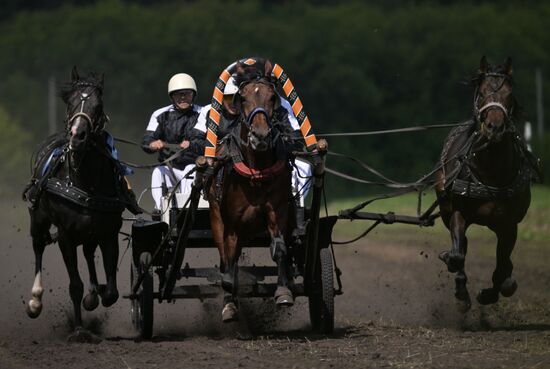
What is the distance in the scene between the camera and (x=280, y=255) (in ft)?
31.3

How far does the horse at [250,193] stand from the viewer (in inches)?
372

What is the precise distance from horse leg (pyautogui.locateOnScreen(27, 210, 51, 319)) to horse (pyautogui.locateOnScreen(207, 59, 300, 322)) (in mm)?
1975

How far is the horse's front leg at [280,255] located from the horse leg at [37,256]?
2.47 meters

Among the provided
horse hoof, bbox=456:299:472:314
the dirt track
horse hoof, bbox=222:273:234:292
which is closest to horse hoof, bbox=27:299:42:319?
the dirt track

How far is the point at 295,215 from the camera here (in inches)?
400

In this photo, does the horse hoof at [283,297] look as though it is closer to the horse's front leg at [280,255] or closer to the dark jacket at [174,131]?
the horse's front leg at [280,255]

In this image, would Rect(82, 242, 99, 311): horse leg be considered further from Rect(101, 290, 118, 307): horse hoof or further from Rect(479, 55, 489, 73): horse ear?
Rect(479, 55, 489, 73): horse ear

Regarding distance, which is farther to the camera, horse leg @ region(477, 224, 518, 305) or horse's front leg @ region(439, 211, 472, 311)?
horse leg @ region(477, 224, 518, 305)

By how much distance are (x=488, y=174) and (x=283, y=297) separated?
2389 mm

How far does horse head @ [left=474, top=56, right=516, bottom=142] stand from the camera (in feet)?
32.9

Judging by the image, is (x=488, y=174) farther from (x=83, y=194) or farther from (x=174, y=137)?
(x=83, y=194)

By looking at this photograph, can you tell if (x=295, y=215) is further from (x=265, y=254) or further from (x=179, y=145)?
(x=265, y=254)

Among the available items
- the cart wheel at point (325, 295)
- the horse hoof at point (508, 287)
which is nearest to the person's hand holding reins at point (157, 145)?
the cart wheel at point (325, 295)

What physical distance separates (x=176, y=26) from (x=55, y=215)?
39243mm
